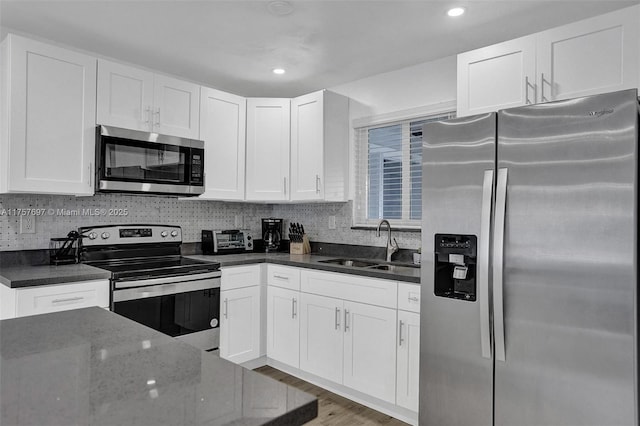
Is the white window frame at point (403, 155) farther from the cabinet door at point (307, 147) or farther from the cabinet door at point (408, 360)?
the cabinet door at point (408, 360)

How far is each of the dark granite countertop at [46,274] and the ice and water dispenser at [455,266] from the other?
1.91 m

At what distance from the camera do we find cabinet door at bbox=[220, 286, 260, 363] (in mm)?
3131

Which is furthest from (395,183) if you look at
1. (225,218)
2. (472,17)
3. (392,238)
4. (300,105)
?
(225,218)

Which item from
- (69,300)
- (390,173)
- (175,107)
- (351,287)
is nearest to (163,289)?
(69,300)

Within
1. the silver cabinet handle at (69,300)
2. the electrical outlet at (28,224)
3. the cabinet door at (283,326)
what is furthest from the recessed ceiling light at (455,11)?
the electrical outlet at (28,224)

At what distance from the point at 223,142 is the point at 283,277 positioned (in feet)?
3.96

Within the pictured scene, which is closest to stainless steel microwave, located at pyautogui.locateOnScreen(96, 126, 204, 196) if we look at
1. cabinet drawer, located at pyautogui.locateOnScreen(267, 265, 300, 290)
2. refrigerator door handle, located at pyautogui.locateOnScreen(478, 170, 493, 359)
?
cabinet drawer, located at pyautogui.locateOnScreen(267, 265, 300, 290)

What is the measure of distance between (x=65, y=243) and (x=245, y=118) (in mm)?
1671

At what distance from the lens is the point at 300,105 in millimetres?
3553

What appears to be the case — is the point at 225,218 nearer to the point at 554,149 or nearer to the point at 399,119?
the point at 399,119

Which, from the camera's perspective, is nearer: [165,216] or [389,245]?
[389,245]

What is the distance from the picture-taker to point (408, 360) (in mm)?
2463

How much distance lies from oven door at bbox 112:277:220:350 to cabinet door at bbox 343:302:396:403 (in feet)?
3.23

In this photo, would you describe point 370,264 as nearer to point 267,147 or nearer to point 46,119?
point 267,147
